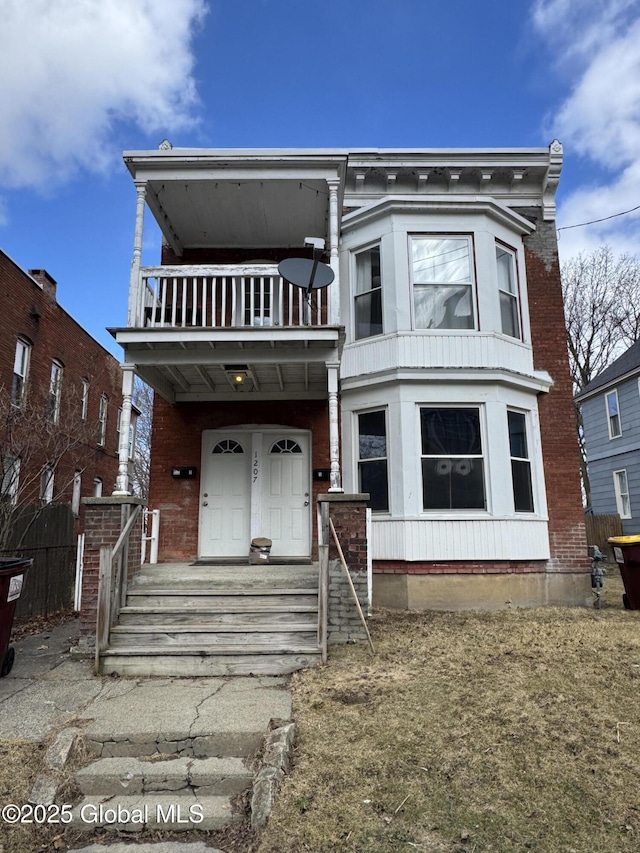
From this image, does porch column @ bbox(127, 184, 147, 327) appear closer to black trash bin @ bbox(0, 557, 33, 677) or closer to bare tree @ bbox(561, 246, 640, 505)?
black trash bin @ bbox(0, 557, 33, 677)

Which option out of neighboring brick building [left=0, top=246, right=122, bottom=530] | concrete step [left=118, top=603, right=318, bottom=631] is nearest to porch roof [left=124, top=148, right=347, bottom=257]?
neighboring brick building [left=0, top=246, right=122, bottom=530]

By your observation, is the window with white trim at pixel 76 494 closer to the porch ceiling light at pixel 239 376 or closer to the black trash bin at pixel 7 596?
the porch ceiling light at pixel 239 376

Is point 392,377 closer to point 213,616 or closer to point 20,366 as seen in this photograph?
point 213,616

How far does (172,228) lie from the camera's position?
885 centimetres

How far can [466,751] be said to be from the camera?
327 centimetres

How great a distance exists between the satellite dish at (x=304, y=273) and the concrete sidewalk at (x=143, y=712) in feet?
15.0

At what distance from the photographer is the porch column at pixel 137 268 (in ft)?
22.7

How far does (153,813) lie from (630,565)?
23.8 feet

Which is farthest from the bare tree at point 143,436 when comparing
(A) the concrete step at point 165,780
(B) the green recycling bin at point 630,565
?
(A) the concrete step at point 165,780

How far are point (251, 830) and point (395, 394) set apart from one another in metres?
6.21

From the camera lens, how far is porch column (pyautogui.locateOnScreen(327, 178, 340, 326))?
7.05 meters

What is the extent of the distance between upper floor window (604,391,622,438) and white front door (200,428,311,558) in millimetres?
13133

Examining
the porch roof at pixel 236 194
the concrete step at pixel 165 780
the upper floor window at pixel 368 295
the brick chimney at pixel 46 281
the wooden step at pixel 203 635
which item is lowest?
the concrete step at pixel 165 780

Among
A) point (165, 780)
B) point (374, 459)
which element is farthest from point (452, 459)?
point (165, 780)
